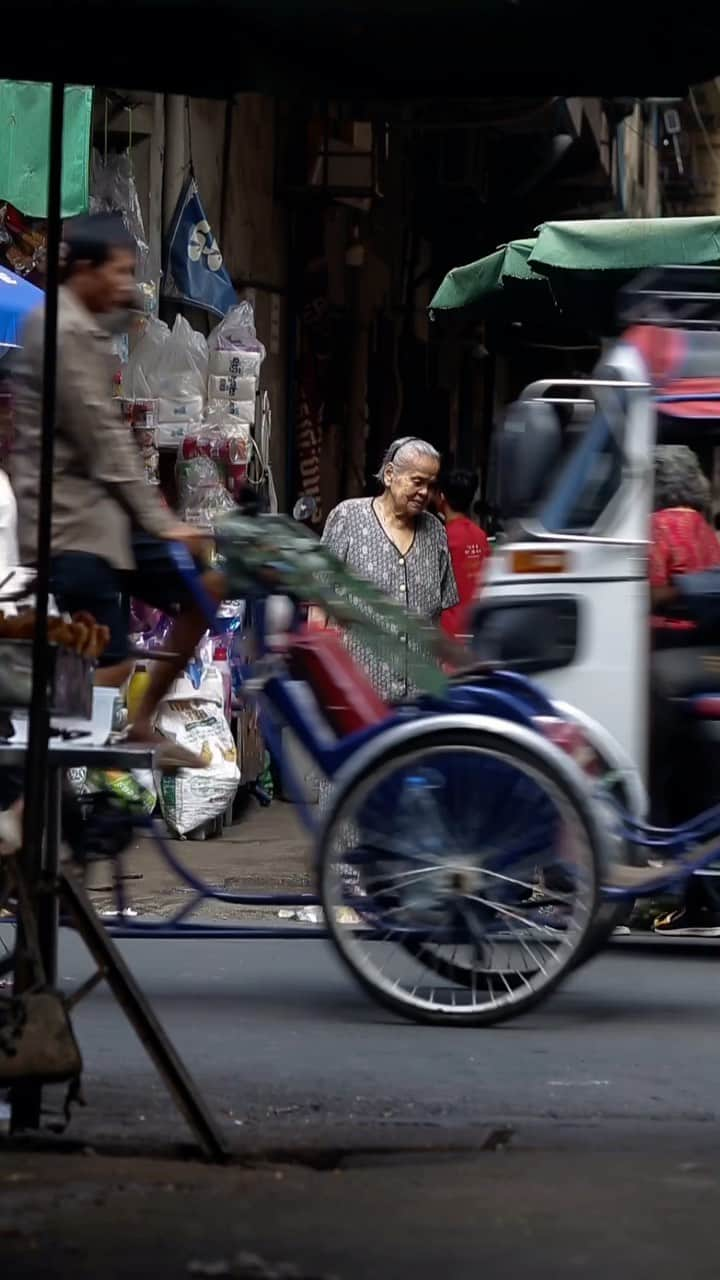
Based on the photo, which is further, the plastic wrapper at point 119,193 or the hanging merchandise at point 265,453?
the hanging merchandise at point 265,453

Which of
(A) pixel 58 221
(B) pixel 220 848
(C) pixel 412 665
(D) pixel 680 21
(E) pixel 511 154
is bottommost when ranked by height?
(B) pixel 220 848

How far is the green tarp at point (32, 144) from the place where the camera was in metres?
11.0

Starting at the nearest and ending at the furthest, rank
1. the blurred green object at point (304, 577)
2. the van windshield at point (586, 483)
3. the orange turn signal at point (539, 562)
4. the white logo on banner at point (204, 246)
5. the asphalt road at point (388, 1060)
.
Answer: the asphalt road at point (388, 1060)
the blurred green object at point (304, 577)
the orange turn signal at point (539, 562)
the van windshield at point (586, 483)
the white logo on banner at point (204, 246)

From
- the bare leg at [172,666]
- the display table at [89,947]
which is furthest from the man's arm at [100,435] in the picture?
the display table at [89,947]

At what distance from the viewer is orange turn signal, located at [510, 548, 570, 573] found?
8.03 metres

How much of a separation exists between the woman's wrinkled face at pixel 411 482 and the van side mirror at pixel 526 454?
4.40 ft

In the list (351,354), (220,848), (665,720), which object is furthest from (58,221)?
(351,354)

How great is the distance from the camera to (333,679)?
729 cm

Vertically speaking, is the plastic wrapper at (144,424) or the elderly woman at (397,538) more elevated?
the plastic wrapper at (144,424)

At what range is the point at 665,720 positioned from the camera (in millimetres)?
8172

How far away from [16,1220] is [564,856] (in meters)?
2.78

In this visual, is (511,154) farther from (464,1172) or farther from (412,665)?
(464,1172)

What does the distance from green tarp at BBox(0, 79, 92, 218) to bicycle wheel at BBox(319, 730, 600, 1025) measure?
15.7 feet

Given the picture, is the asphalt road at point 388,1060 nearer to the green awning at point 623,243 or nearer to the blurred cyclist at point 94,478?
the blurred cyclist at point 94,478
